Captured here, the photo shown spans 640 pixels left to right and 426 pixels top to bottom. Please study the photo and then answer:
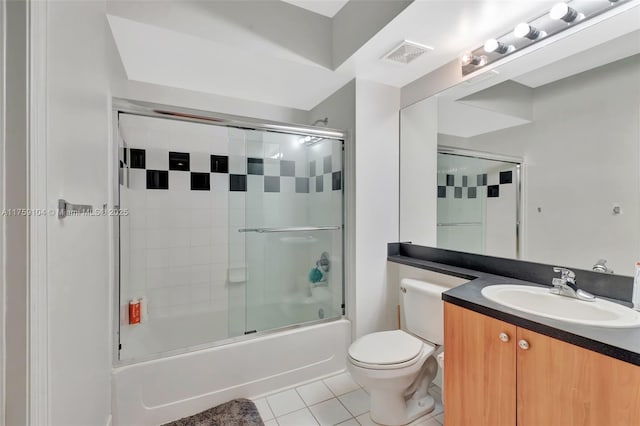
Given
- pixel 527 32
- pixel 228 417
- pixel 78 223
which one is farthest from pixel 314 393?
pixel 527 32

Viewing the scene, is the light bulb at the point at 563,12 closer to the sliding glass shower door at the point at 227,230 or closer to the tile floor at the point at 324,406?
the sliding glass shower door at the point at 227,230

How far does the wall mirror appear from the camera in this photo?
47.8 inches

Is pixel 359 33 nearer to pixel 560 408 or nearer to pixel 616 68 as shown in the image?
pixel 616 68

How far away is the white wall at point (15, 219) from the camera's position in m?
0.60

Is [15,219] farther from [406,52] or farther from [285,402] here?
[406,52]

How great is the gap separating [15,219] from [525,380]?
1553 millimetres

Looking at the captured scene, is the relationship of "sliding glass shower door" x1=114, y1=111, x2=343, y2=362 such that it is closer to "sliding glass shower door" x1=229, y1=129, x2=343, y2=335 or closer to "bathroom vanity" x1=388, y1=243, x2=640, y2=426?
"sliding glass shower door" x1=229, y1=129, x2=343, y2=335

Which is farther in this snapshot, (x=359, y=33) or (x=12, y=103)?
(x=359, y=33)

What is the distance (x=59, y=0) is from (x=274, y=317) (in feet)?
6.16

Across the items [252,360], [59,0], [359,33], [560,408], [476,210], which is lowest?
[252,360]

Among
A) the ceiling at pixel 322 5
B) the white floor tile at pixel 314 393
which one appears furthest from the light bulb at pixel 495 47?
the white floor tile at pixel 314 393

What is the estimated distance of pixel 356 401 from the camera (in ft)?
5.68

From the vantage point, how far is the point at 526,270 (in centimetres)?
147

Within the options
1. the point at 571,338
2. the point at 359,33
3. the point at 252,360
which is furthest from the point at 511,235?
the point at 252,360
